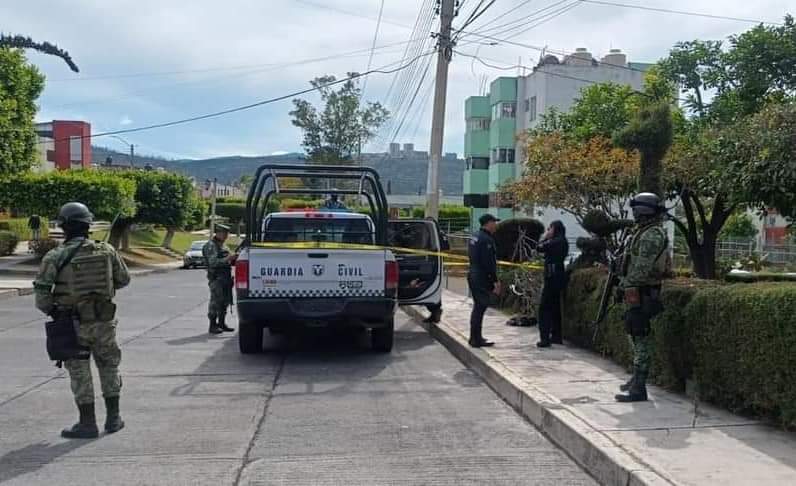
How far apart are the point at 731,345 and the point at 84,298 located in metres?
5.00

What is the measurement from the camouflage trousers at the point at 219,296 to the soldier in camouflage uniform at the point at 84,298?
6.17 m

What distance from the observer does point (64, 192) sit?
1375 inches

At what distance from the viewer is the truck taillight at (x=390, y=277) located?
33.2ft

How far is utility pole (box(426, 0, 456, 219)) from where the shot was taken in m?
18.5

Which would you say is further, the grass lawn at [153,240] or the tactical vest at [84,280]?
the grass lawn at [153,240]

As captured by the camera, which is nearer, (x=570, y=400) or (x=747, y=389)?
(x=747, y=389)

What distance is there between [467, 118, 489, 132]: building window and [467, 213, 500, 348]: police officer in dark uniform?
52772 millimetres

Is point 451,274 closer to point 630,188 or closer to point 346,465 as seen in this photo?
point 630,188

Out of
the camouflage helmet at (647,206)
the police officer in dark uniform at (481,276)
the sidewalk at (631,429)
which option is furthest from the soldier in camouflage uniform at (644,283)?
the police officer in dark uniform at (481,276)

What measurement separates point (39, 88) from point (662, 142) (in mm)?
25764

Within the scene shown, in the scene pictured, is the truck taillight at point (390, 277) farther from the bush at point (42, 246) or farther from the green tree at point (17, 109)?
the bush at point (42, 246)

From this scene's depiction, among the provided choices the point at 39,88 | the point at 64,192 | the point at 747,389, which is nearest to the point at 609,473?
the point at 747,389

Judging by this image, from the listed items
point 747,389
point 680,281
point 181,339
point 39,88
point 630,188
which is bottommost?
point 181,339

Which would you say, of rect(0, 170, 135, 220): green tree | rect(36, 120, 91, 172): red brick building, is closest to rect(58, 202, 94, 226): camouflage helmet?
rect(0, 170, 135, 220): green tree
